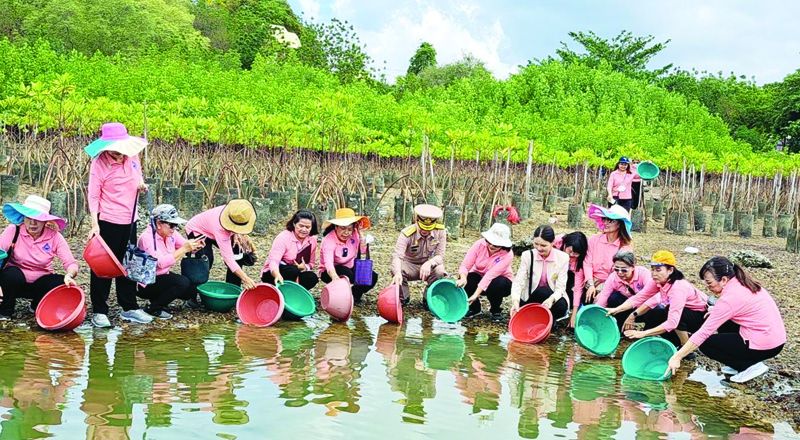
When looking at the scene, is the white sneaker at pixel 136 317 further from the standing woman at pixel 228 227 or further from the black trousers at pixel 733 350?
the black trousers at pixel 733 350

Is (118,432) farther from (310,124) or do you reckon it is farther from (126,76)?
(126,76)

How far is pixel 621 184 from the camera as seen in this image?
41.6 ft

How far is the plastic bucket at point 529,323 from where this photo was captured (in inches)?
278

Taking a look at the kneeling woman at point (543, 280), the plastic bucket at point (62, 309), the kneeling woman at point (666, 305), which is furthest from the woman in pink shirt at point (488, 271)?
the plastic bucket at point (62, 309)

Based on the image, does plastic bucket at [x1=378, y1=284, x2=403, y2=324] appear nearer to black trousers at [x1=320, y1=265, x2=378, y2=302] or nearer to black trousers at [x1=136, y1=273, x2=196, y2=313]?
black trousers at [x1=320, y1=265, x2=378, y2=302]

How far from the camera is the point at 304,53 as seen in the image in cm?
4656

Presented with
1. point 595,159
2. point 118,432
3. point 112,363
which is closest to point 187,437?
point 118,432

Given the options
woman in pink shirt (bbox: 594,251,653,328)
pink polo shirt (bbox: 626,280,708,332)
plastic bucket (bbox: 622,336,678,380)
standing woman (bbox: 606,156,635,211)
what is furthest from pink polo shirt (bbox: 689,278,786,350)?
standing woman (bbox: 606,156,635,211)

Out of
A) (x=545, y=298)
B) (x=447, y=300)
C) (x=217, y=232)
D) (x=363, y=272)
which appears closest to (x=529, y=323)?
(x=545, y=298)

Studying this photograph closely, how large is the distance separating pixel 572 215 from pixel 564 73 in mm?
23442

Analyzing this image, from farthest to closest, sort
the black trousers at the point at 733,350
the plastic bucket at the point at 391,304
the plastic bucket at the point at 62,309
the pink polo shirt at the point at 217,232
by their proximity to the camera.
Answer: the plastic bucket at the point at 391,304, the pink polo shirt at the point at 217,232, the plastic bucket at the point at 62,309, the black trousers at the point at 733,350

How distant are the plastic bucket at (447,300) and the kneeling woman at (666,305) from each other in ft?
4.47

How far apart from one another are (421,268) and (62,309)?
115 inches

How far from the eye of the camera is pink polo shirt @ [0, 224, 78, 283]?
6.20m
